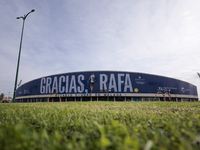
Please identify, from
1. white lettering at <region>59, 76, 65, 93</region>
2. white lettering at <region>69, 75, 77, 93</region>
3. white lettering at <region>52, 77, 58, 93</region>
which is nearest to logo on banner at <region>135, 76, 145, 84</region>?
white lettering at <region>69, 75, 77, 93</region>

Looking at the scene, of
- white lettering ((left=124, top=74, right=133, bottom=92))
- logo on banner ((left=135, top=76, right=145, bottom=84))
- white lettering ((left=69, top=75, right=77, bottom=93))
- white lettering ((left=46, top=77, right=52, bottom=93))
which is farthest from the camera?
white lettering ((left=46, top=77, right=52, bottom=93))

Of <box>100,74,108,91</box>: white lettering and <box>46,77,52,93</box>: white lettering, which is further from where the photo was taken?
<box>46,77,52,93</box>: white lettering

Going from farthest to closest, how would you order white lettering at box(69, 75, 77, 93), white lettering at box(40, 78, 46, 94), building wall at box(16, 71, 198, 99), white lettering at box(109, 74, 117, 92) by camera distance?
white lettering at box(40, 78, 46, 94)
white lettering at box(69, 75, 77, 93)
building wall at box(16, 71, 198, 99)
white lettering at box(109, 74, 117, 92)

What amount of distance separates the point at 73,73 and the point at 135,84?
19825mm

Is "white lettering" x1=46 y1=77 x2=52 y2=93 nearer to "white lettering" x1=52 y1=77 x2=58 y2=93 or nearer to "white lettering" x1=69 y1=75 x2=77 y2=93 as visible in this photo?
"white lettering" x1=52 y1=77 x2=58 y2=93

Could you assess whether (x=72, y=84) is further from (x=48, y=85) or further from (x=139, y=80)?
(x=139, y=80)

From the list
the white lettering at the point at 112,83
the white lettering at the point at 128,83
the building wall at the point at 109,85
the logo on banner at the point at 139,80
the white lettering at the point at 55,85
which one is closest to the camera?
the white lettering at the point at 112,83

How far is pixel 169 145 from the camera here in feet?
2.80

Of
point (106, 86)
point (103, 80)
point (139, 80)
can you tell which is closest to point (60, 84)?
point (103, 80)

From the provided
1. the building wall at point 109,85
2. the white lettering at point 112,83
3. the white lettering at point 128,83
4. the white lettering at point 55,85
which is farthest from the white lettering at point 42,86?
the white lettering at point 128,83

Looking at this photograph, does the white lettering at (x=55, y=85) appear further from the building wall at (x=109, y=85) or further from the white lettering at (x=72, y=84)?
the white lettering at (x=72, y=84)

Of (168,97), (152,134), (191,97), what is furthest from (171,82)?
(152,134)

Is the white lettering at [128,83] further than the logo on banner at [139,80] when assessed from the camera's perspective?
No

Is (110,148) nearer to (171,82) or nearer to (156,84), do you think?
(156,84)
